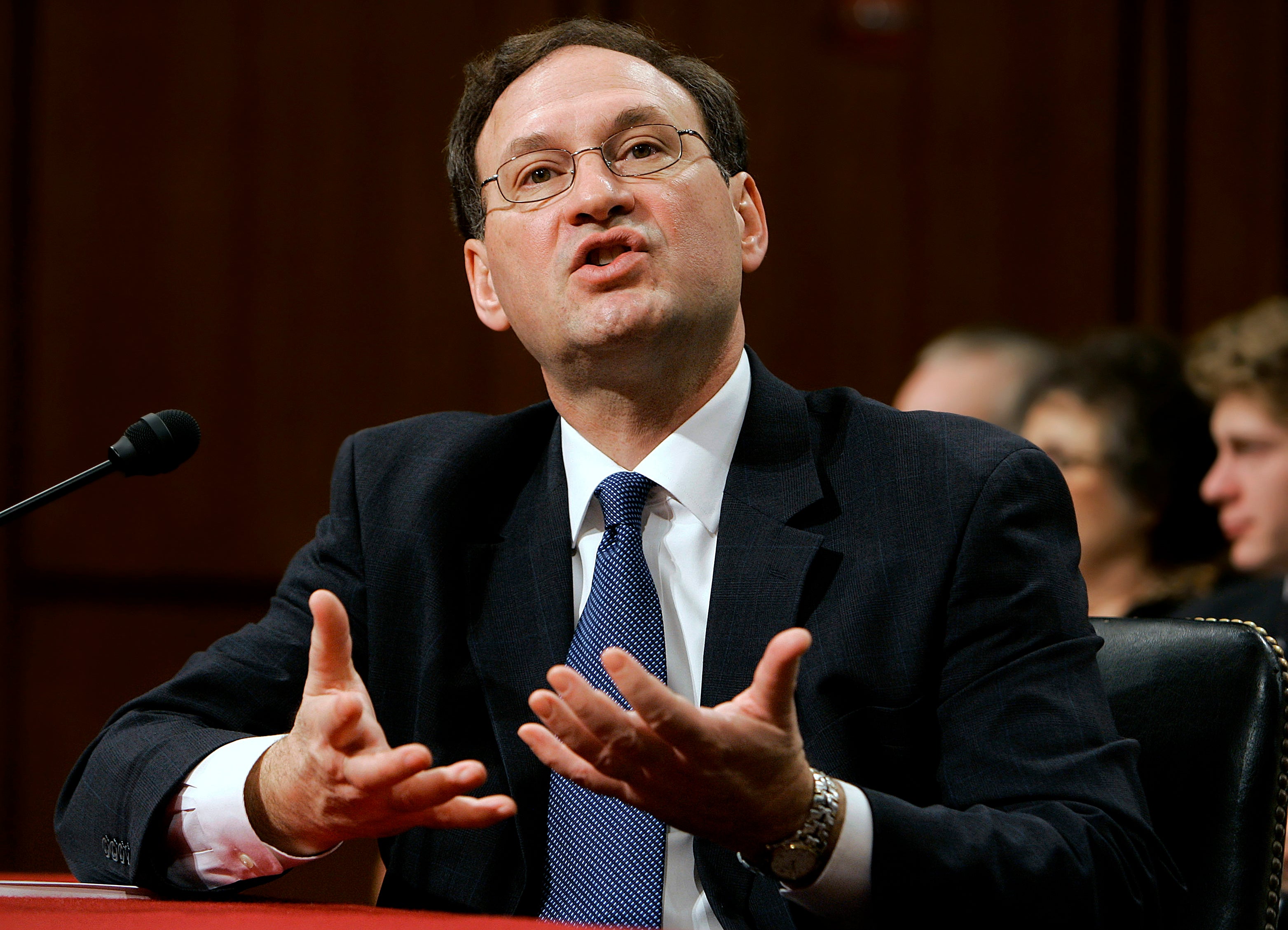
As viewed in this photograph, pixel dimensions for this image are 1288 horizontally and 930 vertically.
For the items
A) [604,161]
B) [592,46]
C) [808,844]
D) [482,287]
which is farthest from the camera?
[482,287]

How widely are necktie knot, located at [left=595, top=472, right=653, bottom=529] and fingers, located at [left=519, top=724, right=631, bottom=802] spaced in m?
0.42

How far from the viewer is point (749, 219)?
1727 mm

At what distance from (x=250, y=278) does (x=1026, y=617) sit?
2681 mm

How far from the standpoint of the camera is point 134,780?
1291mm

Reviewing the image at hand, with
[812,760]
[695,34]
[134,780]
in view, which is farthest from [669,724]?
[695,34]

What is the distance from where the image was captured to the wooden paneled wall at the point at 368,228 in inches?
131

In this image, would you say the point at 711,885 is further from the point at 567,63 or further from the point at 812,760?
the point at 567,63

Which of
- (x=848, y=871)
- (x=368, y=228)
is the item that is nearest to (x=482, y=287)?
(x=848, y=871)

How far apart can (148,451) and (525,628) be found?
1.37 feet

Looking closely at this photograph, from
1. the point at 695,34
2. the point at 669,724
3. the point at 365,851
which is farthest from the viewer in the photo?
the point at 695,34

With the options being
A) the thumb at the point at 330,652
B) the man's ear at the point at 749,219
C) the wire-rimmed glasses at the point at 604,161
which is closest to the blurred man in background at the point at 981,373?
the man's ear at the point at 749,219

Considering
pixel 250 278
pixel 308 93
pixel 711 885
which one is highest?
pixel 308 93

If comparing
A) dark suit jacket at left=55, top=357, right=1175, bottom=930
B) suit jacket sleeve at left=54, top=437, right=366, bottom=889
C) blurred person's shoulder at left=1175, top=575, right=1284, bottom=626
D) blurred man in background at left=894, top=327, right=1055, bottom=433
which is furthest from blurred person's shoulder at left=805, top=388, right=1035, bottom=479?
blurred man in background at left=894, top=327, right=1055, bottom=433

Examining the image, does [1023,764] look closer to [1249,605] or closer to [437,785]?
[437,785]
